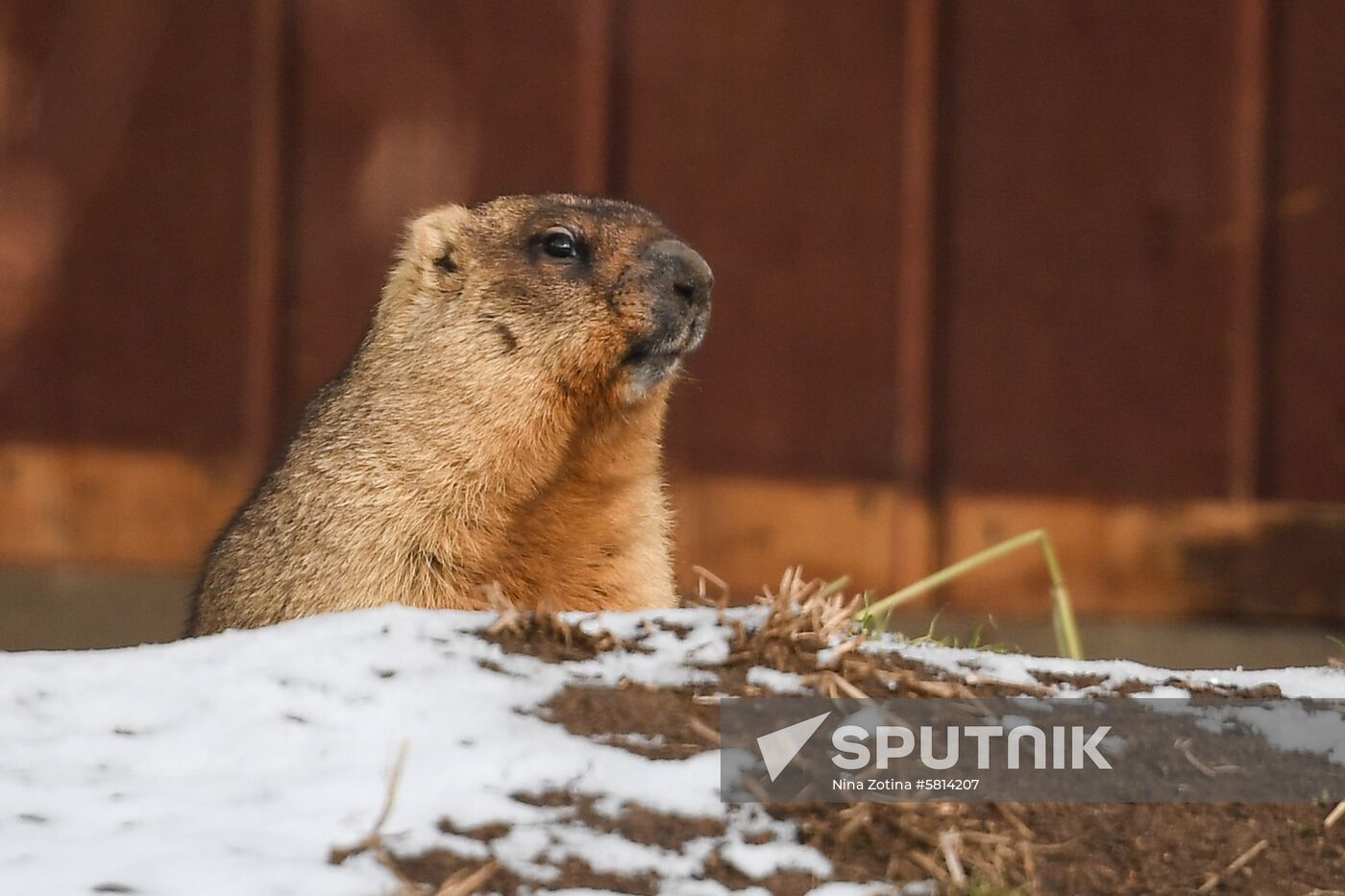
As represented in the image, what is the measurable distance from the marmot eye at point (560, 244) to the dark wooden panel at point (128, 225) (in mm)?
2478

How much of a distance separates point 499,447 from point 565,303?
0.52 metres

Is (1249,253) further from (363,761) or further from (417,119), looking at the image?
(363,761)

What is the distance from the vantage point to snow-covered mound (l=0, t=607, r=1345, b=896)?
8.11 ft

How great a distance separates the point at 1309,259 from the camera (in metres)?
7.40

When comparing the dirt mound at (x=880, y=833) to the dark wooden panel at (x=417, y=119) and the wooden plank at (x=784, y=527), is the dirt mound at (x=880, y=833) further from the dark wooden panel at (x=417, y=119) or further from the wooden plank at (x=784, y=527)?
the dark wooden panel at (x=417, y=119)

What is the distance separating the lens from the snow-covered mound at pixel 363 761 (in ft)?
8.11

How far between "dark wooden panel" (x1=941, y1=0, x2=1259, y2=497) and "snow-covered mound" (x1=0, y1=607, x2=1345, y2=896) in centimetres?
401

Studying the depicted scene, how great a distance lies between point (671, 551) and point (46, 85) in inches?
146

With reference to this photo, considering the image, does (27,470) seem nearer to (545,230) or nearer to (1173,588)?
(545,230)

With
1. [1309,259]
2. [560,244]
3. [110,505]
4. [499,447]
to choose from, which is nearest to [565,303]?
[560,244]

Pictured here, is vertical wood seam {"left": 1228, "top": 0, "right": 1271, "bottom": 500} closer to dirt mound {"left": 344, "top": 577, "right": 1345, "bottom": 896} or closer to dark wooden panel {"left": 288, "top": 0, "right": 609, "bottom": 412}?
dark wooden panel {"left": 288, "top": 0, "right": 609, "bottom": 412}

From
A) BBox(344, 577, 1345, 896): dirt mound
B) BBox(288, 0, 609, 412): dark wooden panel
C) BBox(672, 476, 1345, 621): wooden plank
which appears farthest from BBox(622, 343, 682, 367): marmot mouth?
BBox(288, 0, 609, 412): dark wooden panel

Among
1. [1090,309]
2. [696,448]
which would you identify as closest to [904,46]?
[1090,309]

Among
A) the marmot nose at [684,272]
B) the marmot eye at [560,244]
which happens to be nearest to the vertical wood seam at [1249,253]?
the marmot nose at [684,272]
